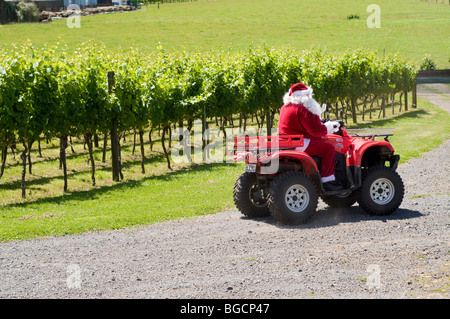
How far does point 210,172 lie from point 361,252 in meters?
12.2

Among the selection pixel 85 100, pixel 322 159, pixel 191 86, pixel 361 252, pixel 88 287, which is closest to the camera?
pixel 88 287

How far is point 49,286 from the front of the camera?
8.36 meters

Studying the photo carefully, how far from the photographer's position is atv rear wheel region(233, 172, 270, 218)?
11.8 metres

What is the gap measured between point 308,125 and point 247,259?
2.86 meters

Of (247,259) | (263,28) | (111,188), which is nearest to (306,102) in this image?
(247,259)

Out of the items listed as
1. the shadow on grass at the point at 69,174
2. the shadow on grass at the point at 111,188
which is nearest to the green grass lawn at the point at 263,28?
the shadow on grass at the point at 69,174

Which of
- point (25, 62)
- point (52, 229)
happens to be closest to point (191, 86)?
point (25, 62)

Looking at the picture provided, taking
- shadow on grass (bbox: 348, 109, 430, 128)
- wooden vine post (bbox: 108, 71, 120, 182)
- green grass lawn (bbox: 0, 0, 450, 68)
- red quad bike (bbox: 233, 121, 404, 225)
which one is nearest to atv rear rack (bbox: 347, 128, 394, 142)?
red quad bike (bbox: 233, 121, 404, 225)

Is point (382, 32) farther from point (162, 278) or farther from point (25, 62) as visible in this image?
point (162, 278)

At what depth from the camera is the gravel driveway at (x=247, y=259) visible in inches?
313

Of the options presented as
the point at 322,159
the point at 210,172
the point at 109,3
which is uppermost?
the point at 109,3

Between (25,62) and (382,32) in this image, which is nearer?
(25,62)

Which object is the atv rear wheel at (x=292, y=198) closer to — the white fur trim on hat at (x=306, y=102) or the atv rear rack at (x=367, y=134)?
the white fur trim on hat at (x=306, y=102)

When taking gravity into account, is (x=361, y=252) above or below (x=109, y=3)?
below
